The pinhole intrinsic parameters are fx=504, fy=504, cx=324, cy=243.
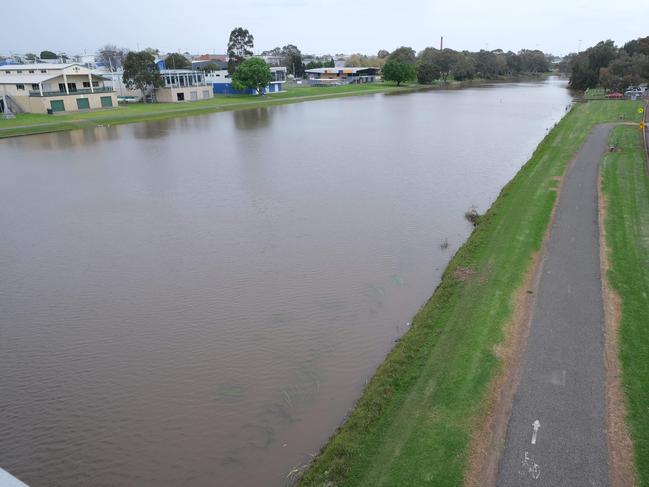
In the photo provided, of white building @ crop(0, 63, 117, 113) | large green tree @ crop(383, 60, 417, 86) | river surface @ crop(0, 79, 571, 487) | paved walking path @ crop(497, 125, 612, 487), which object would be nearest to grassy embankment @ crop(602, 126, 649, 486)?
paved walking path @ crop(497, 125, 612, 487)

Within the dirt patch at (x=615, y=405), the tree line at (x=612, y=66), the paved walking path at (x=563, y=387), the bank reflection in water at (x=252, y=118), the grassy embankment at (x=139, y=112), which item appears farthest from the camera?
the tree line at (x=612, y=66)

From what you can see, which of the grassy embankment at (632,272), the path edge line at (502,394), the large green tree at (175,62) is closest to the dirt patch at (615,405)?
the grassy embankment at (632,272)

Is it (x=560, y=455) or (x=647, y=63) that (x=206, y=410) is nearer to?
(x=560, y=455)

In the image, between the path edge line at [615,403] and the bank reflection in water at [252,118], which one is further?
the bank reflection in water at [252,118]

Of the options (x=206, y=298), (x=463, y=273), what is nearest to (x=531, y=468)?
(x=463, y=273)

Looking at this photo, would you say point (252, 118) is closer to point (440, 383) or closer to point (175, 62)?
point (440, 383)

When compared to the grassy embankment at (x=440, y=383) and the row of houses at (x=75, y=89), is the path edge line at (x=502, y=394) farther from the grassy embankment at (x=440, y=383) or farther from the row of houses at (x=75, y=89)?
the row of houses at (x=75, y=89)
